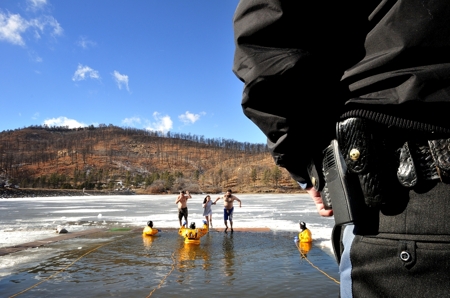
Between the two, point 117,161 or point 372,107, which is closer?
point 372,107

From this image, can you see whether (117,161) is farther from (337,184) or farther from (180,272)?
(337,184)

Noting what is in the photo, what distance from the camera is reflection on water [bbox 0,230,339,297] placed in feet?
16.9

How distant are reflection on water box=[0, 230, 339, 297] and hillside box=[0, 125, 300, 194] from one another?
85.1 meters

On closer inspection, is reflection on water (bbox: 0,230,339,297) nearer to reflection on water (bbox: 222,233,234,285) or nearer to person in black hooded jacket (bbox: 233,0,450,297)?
reflection on water (bbox: 222,233,234,285)

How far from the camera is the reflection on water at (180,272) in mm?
5148

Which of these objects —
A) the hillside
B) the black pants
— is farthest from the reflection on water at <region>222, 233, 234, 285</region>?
the hillside

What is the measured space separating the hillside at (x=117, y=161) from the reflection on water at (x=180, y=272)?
8508 centimetres

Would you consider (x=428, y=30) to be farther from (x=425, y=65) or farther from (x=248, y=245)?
(x=248, y=245)

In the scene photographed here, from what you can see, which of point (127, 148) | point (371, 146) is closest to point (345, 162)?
point (371, 146)

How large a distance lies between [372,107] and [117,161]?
168026 mm

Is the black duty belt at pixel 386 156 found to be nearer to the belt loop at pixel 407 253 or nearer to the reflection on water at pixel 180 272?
the belt loop at pixel 407 253

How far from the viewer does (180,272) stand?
619 cm

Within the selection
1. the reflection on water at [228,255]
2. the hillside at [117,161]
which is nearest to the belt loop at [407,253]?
the reflection on water at [228,255]

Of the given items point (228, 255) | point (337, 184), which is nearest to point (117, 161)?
point (228, 255)
